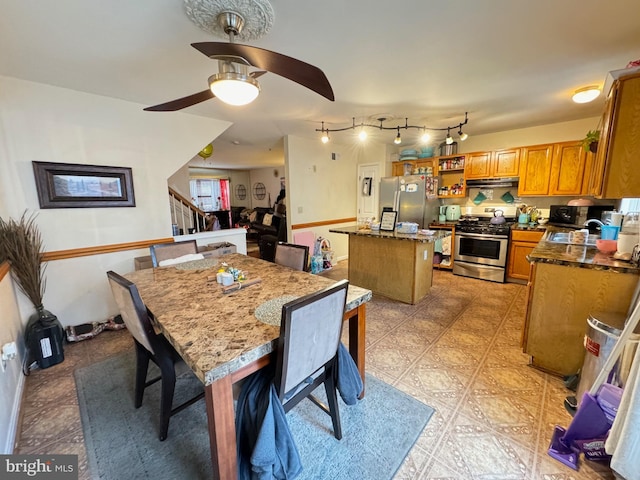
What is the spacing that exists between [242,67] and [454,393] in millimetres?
2455

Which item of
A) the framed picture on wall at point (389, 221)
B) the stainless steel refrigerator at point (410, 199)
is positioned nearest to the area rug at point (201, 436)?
the framed picture on wall at point (389, 221)

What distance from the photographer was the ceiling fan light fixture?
4.64 feet

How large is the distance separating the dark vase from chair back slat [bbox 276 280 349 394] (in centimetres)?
232

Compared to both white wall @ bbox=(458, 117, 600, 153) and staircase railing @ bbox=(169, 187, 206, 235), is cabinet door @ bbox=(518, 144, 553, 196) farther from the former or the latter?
staircase railing @ bbox=(169, 187, 206, 235)

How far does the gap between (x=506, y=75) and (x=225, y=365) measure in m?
3.02

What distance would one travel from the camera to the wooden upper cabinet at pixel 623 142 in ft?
5.05

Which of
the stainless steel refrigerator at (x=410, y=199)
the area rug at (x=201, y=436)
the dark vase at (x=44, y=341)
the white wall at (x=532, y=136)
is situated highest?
the white wall at (x=532, y=136)

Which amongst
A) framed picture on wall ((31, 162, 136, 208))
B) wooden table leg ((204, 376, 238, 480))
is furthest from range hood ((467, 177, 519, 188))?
framed picture on wall ((31, 162, 136, 208))

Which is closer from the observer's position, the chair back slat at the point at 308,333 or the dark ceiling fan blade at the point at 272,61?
the chair back slat at the point at 308,333

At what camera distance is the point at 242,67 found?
1.46 meters

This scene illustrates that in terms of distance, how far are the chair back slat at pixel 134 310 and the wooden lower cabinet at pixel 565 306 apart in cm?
260

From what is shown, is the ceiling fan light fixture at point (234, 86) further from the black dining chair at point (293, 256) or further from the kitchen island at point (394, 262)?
the kitchen island at point (394, 262)

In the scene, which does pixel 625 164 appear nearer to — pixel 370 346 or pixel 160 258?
pixel 370 346

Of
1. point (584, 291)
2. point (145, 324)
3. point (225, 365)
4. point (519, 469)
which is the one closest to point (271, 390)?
point (225, 365)
